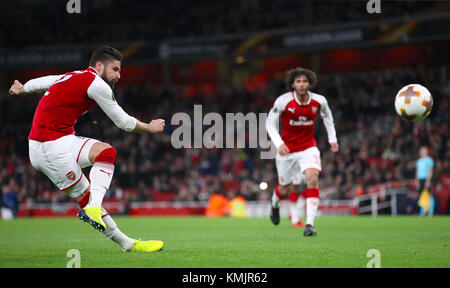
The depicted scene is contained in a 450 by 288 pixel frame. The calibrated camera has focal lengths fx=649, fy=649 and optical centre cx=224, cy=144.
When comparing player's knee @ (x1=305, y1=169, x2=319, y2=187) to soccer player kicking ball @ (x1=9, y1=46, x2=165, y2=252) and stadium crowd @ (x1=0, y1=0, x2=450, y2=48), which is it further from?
stadium crowd @ (x1=0, y1=0, x2=450, y2=48)

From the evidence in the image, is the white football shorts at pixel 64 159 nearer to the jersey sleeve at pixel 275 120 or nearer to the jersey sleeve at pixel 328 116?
the jersey sleeve at pixel 275 120

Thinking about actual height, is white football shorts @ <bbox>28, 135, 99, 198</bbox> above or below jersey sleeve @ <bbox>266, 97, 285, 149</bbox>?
below

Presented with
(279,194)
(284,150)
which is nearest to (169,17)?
(279,194)

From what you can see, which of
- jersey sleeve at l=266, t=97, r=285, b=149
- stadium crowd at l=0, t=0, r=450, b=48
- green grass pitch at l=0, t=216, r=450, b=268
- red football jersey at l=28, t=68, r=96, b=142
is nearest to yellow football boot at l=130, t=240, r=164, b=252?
green grass pitch at l=0, t=216, r=450, b=268

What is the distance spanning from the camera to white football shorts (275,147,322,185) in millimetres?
9852

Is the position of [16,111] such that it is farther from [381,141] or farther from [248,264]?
[248,264]

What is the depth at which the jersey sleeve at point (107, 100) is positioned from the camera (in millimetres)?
6117

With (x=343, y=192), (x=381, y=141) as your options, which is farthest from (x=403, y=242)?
(x=381, y=141)

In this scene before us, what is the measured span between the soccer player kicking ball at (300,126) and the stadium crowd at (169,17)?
13.9 m

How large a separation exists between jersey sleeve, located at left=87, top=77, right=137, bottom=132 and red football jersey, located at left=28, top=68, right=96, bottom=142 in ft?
0.26

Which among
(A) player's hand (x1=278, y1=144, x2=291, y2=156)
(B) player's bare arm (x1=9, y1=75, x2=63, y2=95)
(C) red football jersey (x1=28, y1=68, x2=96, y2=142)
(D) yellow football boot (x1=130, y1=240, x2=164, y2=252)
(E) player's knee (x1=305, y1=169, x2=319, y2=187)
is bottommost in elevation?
(D) yellow football boot (x1=130, y1=240, x2=164, y2=252)

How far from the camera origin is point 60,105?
20.5 ft

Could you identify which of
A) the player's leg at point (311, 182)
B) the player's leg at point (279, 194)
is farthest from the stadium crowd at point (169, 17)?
the player's leg at point (311, 182)
